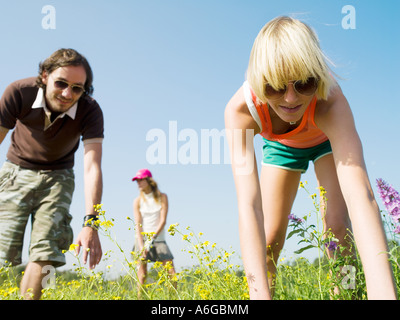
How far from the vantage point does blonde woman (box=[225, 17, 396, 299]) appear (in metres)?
2.21

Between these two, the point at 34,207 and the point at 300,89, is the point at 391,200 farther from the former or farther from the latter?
the point at 34,207

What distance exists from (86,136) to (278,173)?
1904 mm

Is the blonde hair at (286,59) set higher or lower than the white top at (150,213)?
lower

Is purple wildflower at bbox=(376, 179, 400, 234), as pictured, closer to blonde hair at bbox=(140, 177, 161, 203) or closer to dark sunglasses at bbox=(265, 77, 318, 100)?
dark sunglasses at bbox=(265, 77, 318, 100)

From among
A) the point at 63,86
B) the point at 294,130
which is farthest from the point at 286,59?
the point at 63,86

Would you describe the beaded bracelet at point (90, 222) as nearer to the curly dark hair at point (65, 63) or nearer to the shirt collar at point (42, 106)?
the shirt collar at point (42, 106)

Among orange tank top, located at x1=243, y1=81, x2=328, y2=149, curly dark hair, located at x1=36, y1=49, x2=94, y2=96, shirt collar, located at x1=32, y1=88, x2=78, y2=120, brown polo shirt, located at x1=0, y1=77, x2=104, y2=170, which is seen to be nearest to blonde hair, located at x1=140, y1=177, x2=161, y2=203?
curly dark hair, located at x1=36, y1=49, x2=94, y2=96

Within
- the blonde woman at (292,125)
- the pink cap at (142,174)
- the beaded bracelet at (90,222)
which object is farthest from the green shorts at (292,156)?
the pink cap at (142,174)

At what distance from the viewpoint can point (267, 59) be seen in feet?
7.53

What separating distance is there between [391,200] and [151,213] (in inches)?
196

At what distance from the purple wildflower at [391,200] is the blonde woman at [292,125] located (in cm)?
56

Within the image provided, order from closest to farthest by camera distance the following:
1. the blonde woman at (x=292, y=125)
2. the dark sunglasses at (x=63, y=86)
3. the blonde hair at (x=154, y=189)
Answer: the blonde woman at (x=292, y=125) → the dark sunglasses at (x=63, y=86) → the blonde hair at (x=154, y=189)

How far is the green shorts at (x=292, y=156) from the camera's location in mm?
3248
